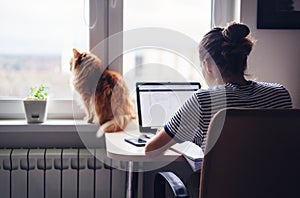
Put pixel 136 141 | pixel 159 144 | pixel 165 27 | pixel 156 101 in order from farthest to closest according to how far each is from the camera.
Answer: pixel 165 27
pixel 156 101
pixel 136 141
pixel 159 144

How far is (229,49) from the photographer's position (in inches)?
70.6

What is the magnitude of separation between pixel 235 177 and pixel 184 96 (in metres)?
0.97

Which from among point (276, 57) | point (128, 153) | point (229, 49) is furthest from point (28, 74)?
point (276, 57)

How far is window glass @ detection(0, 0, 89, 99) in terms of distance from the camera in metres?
2.43

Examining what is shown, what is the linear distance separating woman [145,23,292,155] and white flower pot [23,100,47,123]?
78cm

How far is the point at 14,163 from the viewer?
230cm

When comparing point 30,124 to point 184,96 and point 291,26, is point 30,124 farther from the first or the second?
point 291,26

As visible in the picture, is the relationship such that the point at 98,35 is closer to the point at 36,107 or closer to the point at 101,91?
the point at 101,91

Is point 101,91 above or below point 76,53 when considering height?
below

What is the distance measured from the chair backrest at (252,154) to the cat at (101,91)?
99cm

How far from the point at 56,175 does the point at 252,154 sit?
1248 mm

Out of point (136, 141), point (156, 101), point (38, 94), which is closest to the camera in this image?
point (136, 141)

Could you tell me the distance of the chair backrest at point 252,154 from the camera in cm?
135

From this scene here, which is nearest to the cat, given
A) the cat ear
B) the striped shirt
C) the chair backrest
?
the cat ear
